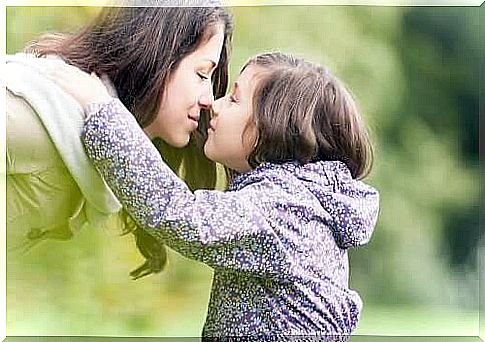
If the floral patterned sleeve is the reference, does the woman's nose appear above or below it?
above

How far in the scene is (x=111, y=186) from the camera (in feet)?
3.71

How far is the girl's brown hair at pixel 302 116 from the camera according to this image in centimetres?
114

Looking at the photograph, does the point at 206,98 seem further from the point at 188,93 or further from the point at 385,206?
the point at 385,206

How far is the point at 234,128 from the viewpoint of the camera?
116 centimetres

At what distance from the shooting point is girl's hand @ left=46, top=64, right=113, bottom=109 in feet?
3.73

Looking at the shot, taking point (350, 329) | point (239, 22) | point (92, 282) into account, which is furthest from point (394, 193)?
point (92, 282)

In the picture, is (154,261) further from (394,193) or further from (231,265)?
(394,193)

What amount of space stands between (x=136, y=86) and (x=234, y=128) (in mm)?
130

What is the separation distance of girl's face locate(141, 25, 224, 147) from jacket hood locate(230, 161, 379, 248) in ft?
0.30

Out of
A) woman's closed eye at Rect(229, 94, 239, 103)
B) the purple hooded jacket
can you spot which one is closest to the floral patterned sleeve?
the purple hooded jacket

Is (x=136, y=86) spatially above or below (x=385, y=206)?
above

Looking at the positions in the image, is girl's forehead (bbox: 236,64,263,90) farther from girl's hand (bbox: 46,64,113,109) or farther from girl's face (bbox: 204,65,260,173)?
girl's hand (bbox: 46,64,113,109)

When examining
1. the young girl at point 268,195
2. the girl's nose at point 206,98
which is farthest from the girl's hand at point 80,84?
the girl's nose at point 206,98

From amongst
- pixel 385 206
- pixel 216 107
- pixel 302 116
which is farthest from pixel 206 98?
pixel 385 206
